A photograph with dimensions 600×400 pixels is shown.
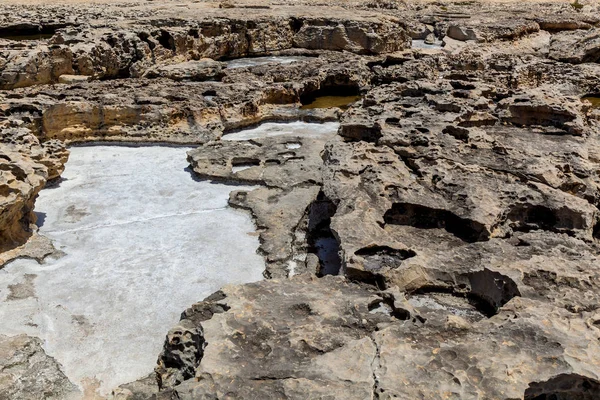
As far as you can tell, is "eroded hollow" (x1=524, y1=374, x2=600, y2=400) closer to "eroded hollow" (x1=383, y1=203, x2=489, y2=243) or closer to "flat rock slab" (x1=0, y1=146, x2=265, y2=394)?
"eroded hollow" (x1=383, y1=203, x2=489, y2=243)

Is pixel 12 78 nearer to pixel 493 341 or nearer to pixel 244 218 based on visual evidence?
pixel 244 218

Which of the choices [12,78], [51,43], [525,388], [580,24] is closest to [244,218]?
[525,388]

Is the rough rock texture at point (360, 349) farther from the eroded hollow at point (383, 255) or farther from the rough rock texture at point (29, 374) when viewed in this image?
the rough rock texture at point (29, 374)

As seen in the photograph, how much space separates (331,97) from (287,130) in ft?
11.3

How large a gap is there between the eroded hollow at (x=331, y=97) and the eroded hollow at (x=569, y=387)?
10194 mm

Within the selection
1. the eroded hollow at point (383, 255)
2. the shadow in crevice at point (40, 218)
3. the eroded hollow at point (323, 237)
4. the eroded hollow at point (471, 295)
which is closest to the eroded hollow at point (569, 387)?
the eroded hollow at point (471, 295)

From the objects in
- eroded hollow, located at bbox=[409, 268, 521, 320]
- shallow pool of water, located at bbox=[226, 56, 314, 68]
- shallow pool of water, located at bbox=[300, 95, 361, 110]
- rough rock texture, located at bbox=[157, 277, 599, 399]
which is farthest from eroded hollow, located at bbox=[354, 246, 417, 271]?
shallow pool of water, located at bbox=[226, 56, 314, 68]

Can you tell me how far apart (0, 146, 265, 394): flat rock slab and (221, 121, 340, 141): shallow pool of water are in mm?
1932

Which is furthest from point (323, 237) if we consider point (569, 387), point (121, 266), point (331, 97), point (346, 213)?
point (331, 97)

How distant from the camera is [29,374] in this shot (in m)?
4.73

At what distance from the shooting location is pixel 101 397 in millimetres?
4664

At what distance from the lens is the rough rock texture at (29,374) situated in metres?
4.55

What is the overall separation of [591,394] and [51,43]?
13020mm

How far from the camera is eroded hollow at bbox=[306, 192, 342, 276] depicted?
6.37 meters
